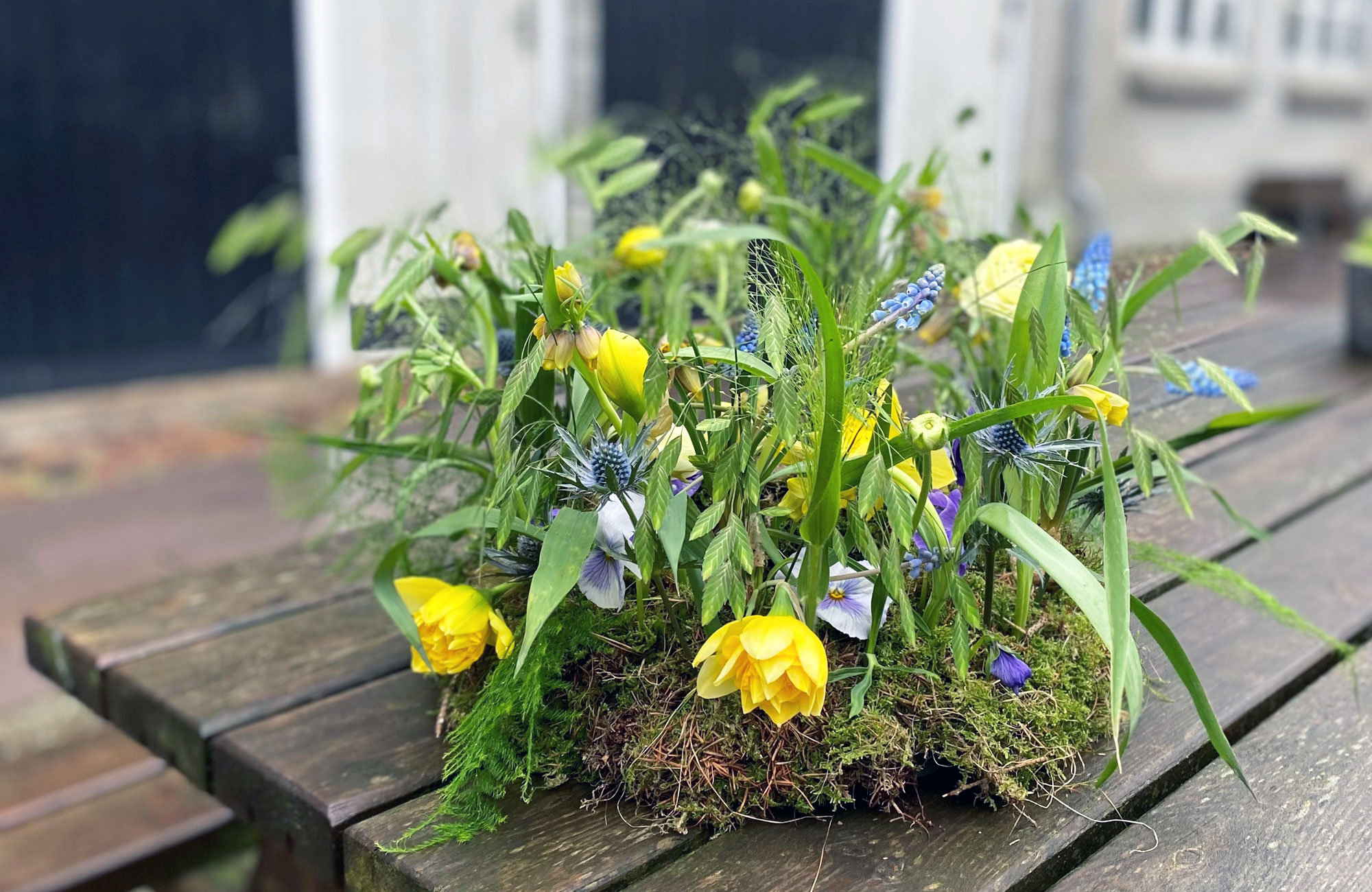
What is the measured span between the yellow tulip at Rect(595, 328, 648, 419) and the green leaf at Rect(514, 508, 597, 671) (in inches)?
2.7

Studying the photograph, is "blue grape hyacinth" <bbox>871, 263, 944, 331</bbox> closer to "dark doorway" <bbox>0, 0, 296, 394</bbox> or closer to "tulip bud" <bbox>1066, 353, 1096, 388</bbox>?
"tulip bud" <bbox>1066, 353, 1096, 388</bbox>

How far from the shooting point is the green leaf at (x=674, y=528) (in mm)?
606

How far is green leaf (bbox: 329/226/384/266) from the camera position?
35.6 inches

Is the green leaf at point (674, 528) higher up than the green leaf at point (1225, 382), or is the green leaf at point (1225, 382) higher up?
the green leaf at point (1225, 382)

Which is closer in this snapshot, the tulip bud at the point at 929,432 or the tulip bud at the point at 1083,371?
the tulip bud at the point at 929,432

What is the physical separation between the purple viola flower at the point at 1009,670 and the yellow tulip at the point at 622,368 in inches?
10.5

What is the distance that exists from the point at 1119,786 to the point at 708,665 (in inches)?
11.1

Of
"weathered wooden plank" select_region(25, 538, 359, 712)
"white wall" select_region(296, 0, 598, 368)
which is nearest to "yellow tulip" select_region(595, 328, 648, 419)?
"weathered wooden plank" select_region(25, 538, 359, 712)

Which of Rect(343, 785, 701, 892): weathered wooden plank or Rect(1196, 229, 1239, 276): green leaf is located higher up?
Rect(1196, 229, 1239, 276): green leaf

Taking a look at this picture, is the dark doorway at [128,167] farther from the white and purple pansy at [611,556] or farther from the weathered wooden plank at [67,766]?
the white and purple pansy at [611,556]

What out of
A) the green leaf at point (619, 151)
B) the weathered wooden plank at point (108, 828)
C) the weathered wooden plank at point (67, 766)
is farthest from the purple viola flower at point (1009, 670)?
the weathered wooden plank at point (67, 766)

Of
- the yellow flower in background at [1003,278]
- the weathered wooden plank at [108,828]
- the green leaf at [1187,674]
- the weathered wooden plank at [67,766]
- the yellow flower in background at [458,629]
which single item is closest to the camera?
the green leaf at [1187,674]

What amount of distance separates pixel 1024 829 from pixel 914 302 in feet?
1.05

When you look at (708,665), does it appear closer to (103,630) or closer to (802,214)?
(802,214)
